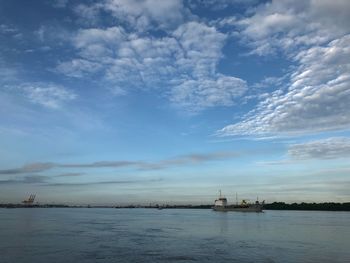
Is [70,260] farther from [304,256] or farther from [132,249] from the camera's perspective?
[304,256]

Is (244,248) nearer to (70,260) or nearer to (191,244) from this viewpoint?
(191,244)

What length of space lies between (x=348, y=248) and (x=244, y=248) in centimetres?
984

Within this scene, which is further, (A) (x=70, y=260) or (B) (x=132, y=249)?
(B) (x=132, y=249)

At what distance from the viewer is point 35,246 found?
35.2 metres

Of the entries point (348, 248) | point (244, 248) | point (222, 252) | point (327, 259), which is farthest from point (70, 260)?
point (348, 248)

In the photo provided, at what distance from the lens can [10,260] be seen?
27.2 m

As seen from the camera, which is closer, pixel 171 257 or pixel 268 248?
pixel 171 257

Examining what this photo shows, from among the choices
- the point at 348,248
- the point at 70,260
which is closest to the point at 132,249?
the point at 70,260

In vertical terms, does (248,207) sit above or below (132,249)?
above

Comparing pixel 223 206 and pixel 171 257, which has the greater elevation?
pixel 223 206

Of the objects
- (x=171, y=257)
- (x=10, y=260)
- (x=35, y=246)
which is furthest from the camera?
(x=35, y=246)

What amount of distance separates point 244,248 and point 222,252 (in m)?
3.93

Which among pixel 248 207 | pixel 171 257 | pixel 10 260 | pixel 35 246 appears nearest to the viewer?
pixel 10 260

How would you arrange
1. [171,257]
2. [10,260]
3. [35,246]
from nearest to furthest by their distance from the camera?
[10,260] < [171,257] < [35,246]
